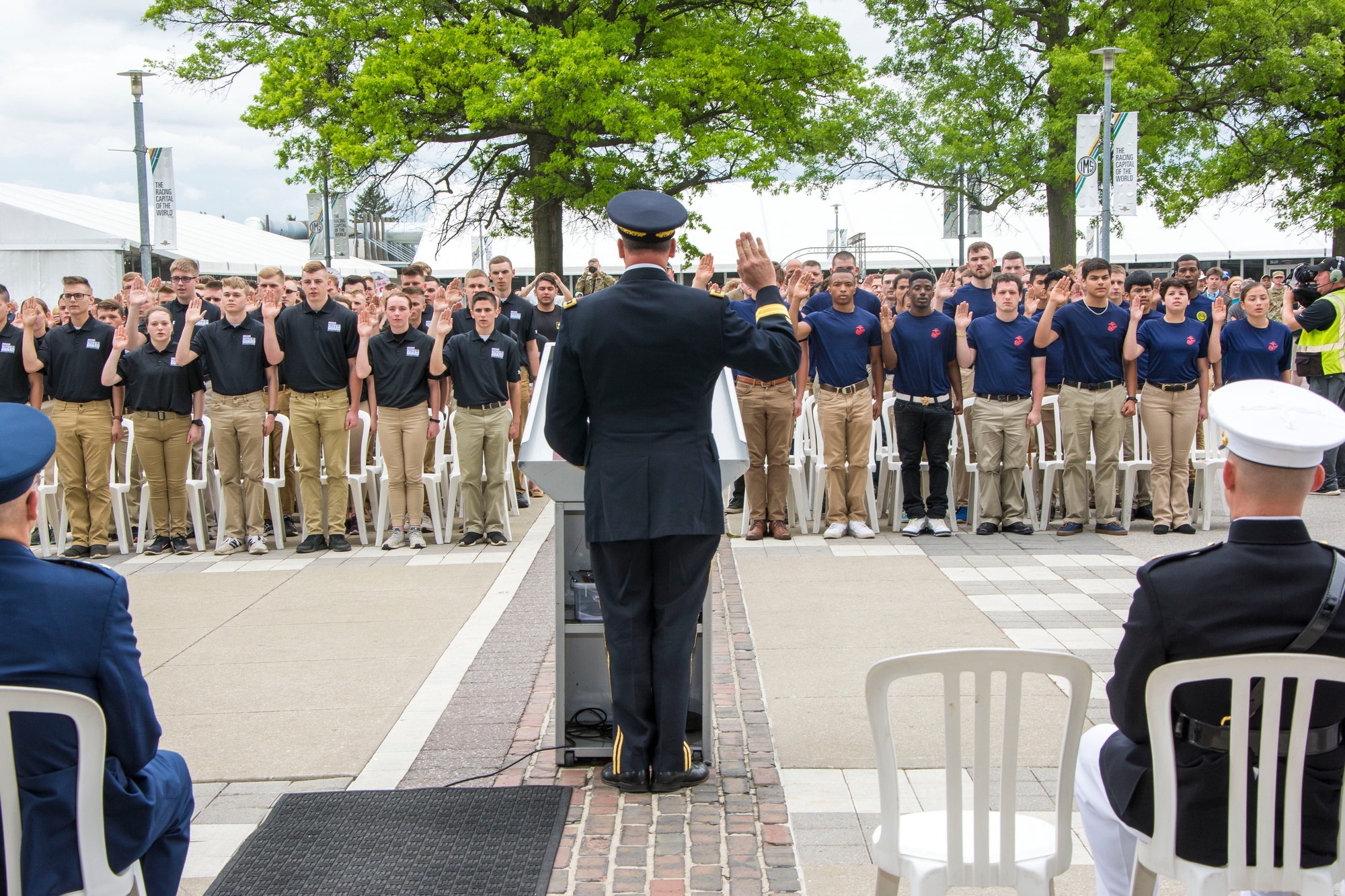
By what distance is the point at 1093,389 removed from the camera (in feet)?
31.7

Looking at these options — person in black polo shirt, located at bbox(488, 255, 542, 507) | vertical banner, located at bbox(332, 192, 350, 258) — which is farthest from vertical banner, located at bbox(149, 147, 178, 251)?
person in black polo shirt, located at bbox(488, 255, 542, 507)

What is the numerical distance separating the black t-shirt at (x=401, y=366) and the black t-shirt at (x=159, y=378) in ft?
4.74

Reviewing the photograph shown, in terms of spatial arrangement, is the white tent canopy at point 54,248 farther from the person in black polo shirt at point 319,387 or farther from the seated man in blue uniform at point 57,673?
the seated man in blue uniform at point 57,673

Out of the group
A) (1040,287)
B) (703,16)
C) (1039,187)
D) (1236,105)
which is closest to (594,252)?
(703,16)

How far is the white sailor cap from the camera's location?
8.61ft

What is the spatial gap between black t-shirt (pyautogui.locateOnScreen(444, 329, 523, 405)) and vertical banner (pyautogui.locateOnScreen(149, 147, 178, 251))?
524 inches

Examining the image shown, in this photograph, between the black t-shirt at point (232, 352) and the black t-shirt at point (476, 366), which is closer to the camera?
the black t-shirt at point (232, 352)

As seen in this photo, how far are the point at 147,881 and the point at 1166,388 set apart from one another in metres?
8.63

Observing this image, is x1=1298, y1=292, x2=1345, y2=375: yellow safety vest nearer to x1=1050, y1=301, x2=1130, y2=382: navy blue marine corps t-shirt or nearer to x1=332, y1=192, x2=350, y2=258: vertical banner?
x1=1050, y1=301, x2=1130, y2=382: navy blue marine corps t-shirt

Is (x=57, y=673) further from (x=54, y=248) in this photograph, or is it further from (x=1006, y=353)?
(x=54, y=248)

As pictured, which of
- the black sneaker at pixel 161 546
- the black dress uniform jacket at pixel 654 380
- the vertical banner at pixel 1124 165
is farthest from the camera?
the vertical banner at pixel 1124 165

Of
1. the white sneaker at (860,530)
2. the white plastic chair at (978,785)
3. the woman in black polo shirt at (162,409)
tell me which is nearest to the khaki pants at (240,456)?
the woman in black polo shirt at (162,409)

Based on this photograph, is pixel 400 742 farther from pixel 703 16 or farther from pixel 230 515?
pixel 703 16

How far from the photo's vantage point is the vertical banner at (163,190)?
20.8m
